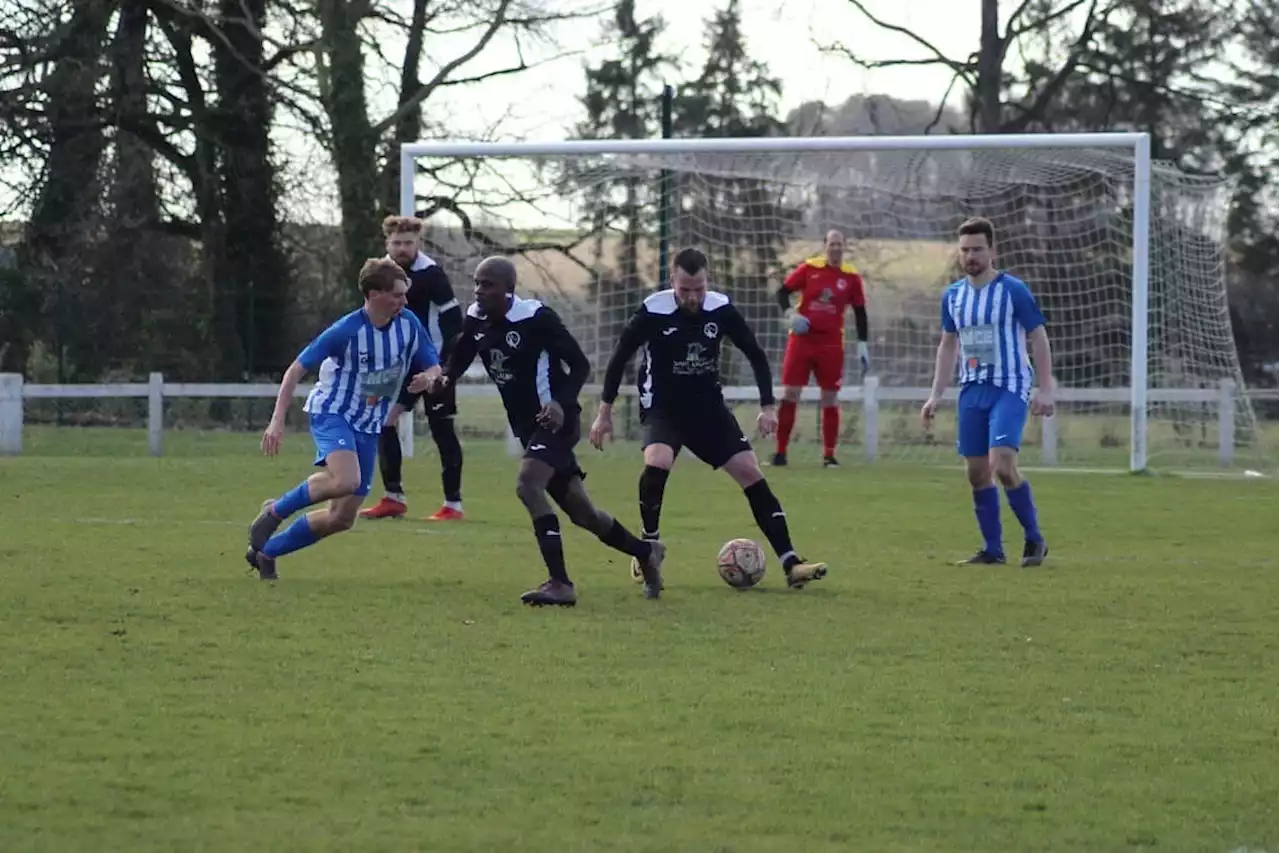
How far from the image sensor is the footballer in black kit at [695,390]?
32.8 feet

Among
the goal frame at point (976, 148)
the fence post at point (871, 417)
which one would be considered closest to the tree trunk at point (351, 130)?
the goal frame at point (976, 148)

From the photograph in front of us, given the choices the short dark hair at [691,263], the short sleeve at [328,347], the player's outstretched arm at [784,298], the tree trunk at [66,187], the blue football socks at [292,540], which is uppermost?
the tree trunk at [66,187]

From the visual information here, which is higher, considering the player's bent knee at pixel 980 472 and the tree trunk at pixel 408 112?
the tree trunk at pixel 408 112

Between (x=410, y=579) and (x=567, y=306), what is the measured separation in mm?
12997

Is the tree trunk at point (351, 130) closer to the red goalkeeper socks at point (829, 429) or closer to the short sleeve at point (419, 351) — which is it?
the red goalkeeper socks at point (829, 429)

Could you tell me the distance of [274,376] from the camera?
28.9 metres

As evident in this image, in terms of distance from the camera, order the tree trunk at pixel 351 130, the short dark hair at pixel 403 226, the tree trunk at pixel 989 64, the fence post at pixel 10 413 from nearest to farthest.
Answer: the short dark hair at pixel 403 226 → the fence post at pixel 10 413 → the tree trunk at pixel 351 130 → the tree trunk at pixel 989 64

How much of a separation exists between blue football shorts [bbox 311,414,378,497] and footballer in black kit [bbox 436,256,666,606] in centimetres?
61

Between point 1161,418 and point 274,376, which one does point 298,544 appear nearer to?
point 1161,418

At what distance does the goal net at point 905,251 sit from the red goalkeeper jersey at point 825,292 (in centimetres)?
126

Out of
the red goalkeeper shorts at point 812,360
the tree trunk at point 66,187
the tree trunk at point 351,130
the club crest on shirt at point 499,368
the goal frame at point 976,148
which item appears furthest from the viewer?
the tree trunk at point 66,187

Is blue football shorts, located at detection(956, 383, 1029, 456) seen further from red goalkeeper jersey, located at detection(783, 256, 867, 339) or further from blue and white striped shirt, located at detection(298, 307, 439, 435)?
red goalkeeper jersey, located at detection(783, 256, 867, 339)

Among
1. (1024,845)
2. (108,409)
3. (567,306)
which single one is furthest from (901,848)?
(108,409)

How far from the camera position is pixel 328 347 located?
9781mm
